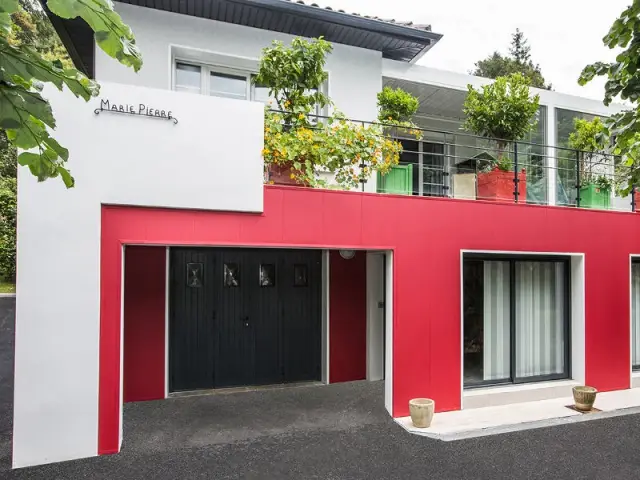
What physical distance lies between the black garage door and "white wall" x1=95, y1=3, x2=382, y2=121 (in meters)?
3.11

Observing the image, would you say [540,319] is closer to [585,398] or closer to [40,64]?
[585,398]

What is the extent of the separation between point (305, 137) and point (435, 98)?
660 cm

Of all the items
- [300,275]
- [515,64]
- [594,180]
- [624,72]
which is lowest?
[300,275]

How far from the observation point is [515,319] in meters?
7.42

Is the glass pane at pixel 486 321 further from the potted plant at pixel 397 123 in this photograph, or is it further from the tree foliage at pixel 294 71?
the tree foliage at pixel 294 71

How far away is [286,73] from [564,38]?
3092cm

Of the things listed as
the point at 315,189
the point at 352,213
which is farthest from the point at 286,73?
the point at 352,213

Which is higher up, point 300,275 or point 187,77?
point 187,77

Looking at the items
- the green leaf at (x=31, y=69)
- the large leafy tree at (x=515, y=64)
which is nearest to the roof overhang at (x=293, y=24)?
the green leaf at (x=31, y=69)

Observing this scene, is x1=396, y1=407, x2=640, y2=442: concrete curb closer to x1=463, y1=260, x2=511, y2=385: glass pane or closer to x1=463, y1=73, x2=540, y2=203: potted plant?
x1=463, y1=260, x2=511, y2=385: glass pane

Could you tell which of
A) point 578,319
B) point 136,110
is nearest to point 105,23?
point 136,110

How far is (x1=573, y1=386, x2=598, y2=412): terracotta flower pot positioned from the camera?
6.52m

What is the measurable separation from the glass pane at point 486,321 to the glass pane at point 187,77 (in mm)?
5888

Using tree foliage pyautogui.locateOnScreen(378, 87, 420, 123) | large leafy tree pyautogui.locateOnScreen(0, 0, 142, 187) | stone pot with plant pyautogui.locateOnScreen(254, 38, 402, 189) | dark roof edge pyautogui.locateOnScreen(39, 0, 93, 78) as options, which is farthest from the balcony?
dark roof edge pyautogui.locateOnScreen(39, 0, 93, 78)
